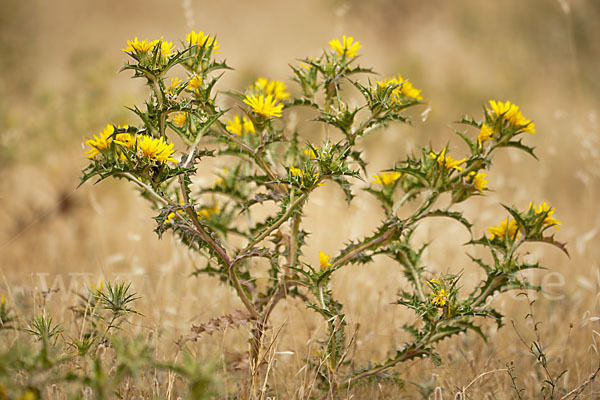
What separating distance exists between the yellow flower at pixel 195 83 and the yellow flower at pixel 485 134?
0.95 meters

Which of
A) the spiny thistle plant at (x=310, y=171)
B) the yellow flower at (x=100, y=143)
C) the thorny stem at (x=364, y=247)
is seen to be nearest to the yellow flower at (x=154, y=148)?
the spiny thistle plant at (x=310, y=171)

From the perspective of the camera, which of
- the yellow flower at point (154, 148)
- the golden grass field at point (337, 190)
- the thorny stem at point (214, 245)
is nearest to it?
the yellow flower at point (154, 148)

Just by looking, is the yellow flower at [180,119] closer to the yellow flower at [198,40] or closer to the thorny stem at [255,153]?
the thorny stem at [255,153]

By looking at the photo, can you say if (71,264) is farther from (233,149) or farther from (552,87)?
(552,87)

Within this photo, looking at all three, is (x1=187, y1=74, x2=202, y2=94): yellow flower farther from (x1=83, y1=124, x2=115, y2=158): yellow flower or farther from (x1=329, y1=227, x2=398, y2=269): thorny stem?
(x1=329, y1=227, x2=398, y2=269): thorny stem

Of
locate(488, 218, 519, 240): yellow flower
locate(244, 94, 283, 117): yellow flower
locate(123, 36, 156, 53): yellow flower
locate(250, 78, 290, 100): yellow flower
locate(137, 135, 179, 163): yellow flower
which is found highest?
locate(250, 78, 290, 100): yellow flower

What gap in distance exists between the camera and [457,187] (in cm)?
168

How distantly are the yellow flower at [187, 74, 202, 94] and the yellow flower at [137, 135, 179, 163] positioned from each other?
257mm

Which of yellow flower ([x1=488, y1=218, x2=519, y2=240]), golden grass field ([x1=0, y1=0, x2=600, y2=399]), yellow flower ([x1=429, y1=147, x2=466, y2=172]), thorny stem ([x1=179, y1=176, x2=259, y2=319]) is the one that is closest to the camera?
thorny stem ([x1=179, y1=176, x2=259, y2=319])

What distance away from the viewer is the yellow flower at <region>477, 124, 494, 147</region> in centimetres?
170

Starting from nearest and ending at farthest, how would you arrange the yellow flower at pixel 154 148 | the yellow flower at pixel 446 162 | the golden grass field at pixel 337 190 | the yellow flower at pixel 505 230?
the yellow flower at pixel 154 148, the yellow flower at pixel 446 162, the yellow flower at pixel 505 230, the golden grass field at pixel 337 190

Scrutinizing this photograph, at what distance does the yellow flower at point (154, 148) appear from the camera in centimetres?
135

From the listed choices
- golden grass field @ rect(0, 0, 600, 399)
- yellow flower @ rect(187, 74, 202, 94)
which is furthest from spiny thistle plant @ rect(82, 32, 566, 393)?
golden grass field @ rect(0, 0, 600, 399)

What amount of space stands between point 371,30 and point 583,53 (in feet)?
14.7
